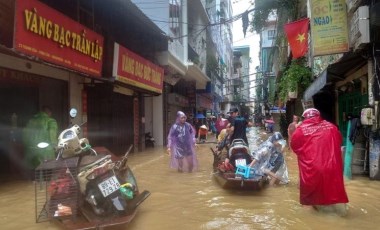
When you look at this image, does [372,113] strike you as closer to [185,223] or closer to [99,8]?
[185,223]

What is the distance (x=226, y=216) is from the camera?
6180 millimetres

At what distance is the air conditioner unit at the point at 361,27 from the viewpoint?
8758 millimetres

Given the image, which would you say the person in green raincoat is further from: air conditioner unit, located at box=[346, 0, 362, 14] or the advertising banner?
air conditioner unit, located at box=[346, 0, 362, 14]

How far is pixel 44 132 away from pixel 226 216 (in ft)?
16.5

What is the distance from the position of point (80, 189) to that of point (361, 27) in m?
6.77

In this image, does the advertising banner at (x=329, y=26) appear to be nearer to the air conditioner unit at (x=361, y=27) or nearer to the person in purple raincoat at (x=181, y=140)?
the air conditioner unit at (x=361, y=27)

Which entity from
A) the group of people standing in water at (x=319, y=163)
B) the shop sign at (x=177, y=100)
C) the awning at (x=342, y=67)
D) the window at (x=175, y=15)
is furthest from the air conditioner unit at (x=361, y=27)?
the shop sign at (x=177, y=100)

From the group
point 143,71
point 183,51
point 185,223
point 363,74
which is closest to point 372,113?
point 363,74

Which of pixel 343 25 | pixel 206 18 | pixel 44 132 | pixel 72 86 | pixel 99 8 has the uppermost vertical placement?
pixel 206 18

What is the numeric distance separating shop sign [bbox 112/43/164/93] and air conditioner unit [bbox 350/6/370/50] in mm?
6470

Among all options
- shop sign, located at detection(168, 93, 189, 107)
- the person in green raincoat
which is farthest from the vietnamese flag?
shop sign, located at detection(168, 93, 189, 107)

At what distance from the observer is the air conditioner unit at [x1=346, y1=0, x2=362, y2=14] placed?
9.42 meters

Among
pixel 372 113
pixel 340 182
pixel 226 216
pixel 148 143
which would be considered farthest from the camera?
pixel 148 143

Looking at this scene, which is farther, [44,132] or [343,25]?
[343,25]
